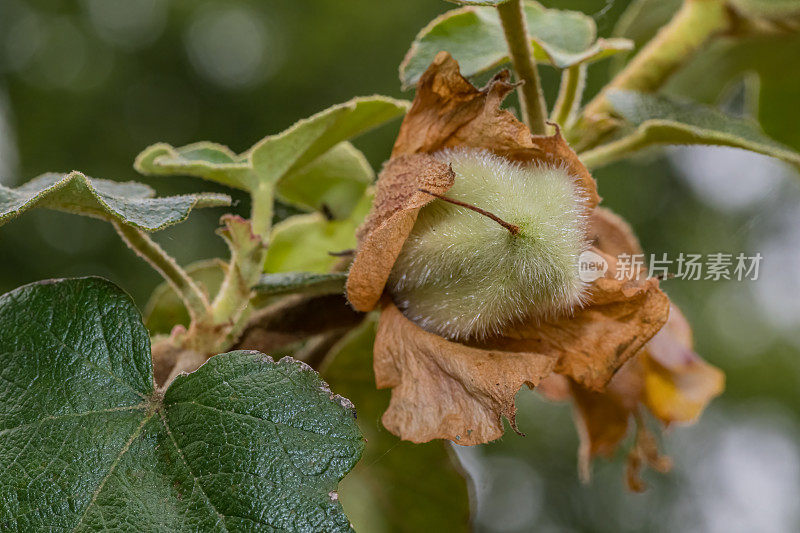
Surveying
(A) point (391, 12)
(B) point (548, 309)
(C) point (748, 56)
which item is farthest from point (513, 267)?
(A) point (391, 12)

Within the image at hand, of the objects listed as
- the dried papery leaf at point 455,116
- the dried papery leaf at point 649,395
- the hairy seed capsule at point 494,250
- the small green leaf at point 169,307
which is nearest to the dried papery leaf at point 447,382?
the hairy seed capsule at point 494,250

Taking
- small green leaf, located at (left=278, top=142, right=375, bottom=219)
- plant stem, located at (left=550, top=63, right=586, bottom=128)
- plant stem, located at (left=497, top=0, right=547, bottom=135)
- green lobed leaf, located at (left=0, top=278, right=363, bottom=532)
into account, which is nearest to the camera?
green lobed leaf, located at (left=0, top=278, right=363, bottom=532)

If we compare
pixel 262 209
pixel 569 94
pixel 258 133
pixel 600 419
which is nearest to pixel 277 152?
pixel 262 209

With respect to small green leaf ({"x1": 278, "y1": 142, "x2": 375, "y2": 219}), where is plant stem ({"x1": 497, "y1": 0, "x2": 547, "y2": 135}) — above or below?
above

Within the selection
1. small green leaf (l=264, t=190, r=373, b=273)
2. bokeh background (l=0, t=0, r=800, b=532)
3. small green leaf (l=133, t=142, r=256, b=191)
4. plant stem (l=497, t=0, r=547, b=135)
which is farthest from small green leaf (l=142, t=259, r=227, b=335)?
bokeh background (l=0, t=0, r=800, b=532)

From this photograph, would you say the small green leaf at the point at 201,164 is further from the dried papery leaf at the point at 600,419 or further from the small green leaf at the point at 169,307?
the dried papery leaf at the point at 600,419

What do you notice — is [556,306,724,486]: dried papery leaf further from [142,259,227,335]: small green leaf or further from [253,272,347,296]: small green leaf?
[142,259,227,335]: small green leaf

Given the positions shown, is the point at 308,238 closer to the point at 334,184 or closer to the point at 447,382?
the point at 334,184
